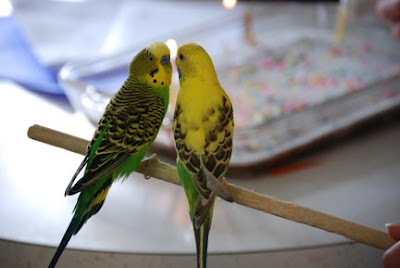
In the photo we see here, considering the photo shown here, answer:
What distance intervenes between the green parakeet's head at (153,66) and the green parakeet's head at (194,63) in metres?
0.02

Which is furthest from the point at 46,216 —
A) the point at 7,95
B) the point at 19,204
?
the point at 7,95

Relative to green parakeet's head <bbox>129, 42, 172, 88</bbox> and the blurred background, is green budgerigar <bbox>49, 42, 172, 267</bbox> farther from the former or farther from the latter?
the blurred background

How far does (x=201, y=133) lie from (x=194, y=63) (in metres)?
0.05

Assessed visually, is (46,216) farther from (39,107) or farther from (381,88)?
(381,88)

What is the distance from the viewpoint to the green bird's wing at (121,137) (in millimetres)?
404

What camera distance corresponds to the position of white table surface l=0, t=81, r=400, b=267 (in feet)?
1.86

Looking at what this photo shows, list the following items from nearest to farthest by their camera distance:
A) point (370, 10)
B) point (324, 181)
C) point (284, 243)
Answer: point (284, 243) < point (324, 181) < point (370, 10)

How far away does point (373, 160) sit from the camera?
0.72 metres

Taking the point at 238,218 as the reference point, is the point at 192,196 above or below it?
above

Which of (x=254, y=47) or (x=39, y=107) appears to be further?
(x=254, y=47)

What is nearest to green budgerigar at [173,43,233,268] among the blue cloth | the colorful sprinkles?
the colorful sprinkles

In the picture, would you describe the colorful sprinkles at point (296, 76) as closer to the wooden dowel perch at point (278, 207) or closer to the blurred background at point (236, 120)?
the blurred background at point (236, 120)

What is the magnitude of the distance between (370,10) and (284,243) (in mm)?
589

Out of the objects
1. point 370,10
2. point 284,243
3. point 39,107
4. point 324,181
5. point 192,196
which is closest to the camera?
point 192,196
